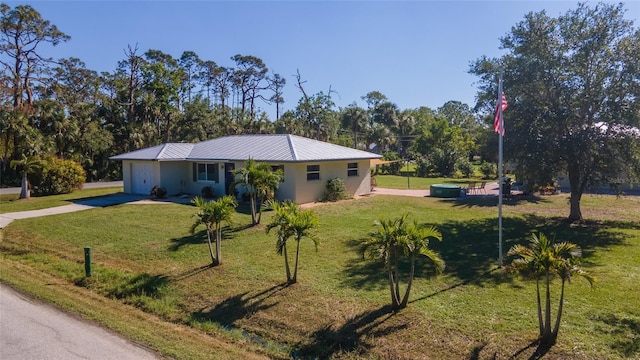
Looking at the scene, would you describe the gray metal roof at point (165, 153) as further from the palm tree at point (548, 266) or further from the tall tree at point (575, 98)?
the palm tree at point (548, 266)

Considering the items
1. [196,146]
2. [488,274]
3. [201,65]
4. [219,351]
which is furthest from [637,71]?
[201,65]

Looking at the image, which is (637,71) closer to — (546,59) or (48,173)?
(546,59)

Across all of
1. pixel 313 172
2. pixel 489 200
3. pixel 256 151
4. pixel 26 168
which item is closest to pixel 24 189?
pixel 26 168

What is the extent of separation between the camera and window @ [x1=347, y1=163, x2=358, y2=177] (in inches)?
959

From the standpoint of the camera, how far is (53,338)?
286 inches

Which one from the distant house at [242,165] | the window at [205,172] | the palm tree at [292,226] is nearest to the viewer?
the palm tree at [292,226]

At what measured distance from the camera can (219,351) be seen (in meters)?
7.13

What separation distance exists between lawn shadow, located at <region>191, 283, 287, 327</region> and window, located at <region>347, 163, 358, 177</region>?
1533 centimetres

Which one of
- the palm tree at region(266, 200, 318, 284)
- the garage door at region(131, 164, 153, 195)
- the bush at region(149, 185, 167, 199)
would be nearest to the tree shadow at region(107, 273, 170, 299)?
the palm tree at region(266, 200, 318, 284)

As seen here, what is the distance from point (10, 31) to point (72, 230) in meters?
32.5

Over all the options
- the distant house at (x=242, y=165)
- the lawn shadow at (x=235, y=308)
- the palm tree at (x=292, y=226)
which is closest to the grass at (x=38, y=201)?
the distant house at (x=242, y=165)

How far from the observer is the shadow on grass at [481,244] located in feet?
33.7

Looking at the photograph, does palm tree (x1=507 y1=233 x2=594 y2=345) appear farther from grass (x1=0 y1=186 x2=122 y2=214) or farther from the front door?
grass (x1=0 y1=186 x2=122 y2=214)

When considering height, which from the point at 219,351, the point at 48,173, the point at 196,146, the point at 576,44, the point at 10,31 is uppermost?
the point at 10,31
